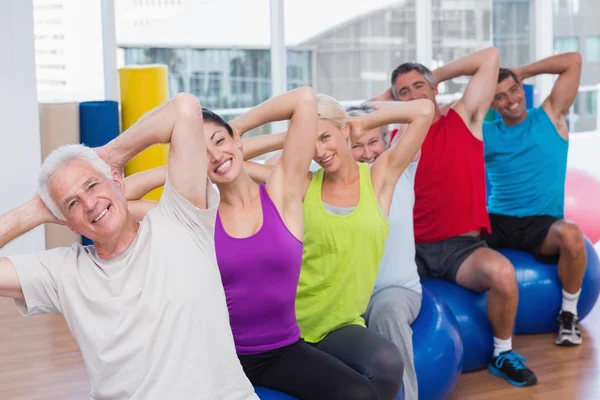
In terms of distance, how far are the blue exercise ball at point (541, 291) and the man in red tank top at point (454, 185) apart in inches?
9.6

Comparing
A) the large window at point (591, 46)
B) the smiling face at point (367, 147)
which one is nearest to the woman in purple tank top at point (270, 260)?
the smiling face at point (367, 147)

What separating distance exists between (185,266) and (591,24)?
7.95m

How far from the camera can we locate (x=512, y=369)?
133 inches

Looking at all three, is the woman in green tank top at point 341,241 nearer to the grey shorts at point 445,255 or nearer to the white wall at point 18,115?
the grey shorts at point 445,255

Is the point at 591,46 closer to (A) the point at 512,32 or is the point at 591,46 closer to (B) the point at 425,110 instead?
(A) the point at 512,32

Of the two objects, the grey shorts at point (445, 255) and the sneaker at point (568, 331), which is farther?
the sneaker at point (568, 331)

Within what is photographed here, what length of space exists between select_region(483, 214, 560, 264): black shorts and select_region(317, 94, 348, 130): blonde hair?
1.39 metres

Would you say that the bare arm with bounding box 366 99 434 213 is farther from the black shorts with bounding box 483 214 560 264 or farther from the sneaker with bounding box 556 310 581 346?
the sneaker with bounding box 556 310 581 346

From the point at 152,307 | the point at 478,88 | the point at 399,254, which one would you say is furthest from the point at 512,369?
the point at 152,307

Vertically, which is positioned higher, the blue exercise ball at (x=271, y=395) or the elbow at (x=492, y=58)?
the elbow at (x=492, y=58)

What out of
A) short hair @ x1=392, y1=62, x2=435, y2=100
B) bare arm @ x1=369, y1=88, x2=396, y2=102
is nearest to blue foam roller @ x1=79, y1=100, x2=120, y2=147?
bare arm @ x1=369, y1=88, x2=396, y2=102

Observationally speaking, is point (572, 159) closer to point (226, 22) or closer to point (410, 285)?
point (226, 22)

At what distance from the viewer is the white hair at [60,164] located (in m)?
2.04

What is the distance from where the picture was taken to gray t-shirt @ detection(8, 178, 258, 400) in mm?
1966
